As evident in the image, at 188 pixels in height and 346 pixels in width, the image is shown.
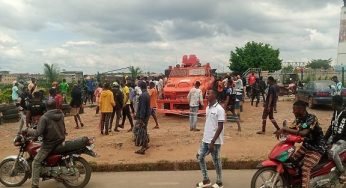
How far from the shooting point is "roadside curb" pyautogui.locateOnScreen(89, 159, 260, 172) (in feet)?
30.0

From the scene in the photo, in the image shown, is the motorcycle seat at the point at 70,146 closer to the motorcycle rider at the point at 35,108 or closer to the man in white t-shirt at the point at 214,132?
the man in white t-shirt at the point at 214,132

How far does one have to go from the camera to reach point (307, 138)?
6.50 m

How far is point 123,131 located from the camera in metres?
14.0

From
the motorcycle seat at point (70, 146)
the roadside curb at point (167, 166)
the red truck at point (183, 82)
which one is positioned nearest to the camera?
the motorcycle seat at point (70, 146)

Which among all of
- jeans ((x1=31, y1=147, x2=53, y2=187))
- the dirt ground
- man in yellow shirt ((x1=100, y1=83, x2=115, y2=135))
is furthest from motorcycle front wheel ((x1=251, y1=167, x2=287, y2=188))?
man in yellow shirt ((x1=100, y1=83, x2=115, y2=135))

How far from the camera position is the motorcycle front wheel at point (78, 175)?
7.62 metres

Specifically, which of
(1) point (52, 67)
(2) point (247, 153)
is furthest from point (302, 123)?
(1) point (52, 67)

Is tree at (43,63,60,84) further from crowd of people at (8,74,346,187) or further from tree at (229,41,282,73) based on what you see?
tree at (229,41,282,73)

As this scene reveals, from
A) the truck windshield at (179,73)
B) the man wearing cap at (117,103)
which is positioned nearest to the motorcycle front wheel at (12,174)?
the man wearing cap at (117,103)

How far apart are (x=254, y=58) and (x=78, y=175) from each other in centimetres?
5720

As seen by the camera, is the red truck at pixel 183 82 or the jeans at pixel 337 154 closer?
the jeans at pixel 337 154

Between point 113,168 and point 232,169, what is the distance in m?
2.50

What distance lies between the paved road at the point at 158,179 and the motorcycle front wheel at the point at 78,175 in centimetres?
28

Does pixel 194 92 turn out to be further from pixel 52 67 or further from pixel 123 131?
pixel 52 67
